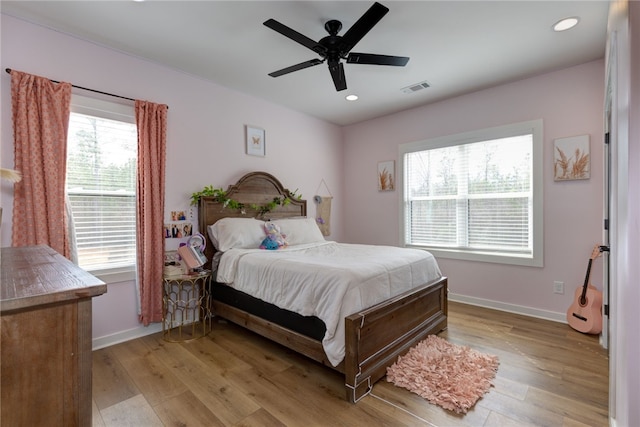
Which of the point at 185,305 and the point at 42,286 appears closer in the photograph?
the point at 42,286

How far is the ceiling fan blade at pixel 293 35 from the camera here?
76.1 inches

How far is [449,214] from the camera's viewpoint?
405 cm

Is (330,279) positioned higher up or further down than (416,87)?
further down

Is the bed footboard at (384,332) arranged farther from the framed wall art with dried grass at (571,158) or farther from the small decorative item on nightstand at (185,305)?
the framed wall art with dried grass at (571,158)

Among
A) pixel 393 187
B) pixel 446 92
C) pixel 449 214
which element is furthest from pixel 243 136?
pixel 449 214

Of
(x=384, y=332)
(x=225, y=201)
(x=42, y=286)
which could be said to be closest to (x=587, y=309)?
(x=384, y=332)

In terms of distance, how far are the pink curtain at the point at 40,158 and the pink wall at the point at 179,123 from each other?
0.31 ft

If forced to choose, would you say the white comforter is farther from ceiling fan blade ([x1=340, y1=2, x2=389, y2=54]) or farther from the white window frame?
ceiling fan blade ([x1=340, y1=2, x2=389, y2=54])

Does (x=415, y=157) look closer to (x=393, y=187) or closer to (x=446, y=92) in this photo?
(x=393, y=187)

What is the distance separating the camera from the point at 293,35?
205 centimetres

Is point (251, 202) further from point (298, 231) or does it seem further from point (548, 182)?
point (548, 182)

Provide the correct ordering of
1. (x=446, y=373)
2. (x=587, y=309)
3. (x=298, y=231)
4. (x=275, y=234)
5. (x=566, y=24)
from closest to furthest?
1. (x=446, y=373)
2. (x=566, y=24)
3. (x=587, y=309)
4. (x=275, y=234)
5. (x=298, y=231)

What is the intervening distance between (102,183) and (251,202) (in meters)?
1.54

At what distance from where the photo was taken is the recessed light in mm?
2328
